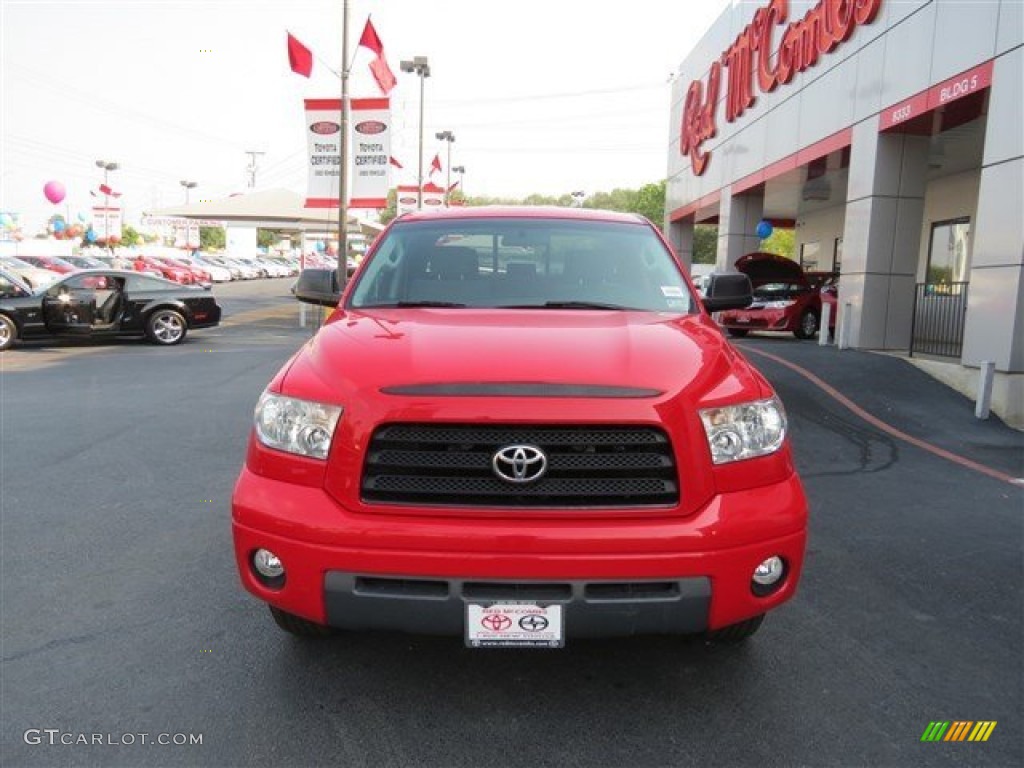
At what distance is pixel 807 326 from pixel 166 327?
42.4 feet

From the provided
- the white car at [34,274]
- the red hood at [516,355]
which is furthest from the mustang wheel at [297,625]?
the white car at [34,274]

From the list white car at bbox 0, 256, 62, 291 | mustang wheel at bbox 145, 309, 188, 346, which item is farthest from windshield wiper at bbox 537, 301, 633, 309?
white car at bbox 0, 256, 62, 291

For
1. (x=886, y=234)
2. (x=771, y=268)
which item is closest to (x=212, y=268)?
(x=771, y=268)

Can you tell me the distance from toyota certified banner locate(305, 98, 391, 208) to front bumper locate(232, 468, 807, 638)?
16.4 metres

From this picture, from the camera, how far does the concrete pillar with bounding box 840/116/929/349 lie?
1263cm

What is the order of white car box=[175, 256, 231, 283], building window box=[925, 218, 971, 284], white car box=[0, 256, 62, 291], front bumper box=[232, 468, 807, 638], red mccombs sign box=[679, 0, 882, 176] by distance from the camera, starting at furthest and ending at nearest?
white car box=[175, 256, 231, 283], white car box=[0, 256, 62, 291], building window box=[925, 218, 971, 284], red mccombs sign box=[679, 0, 882, 176], front bumper box=[232, 468, 807, 638]

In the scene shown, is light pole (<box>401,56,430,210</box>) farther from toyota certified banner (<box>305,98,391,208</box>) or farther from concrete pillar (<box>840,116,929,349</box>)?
concrete pillar (<box>840,116,929,349</box>)

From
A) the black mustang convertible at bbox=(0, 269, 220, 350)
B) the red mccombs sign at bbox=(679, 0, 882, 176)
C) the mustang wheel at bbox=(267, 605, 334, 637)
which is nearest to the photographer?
the mustang wheel at bbox=(267, 605, 334, 637)

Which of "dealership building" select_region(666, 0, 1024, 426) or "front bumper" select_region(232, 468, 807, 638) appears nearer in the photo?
"front bumper" select_region(232, 468, 807, 638)

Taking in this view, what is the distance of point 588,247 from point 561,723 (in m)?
2.28

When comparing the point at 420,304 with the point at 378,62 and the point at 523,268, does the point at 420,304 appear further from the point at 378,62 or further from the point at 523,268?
the point at 378,62

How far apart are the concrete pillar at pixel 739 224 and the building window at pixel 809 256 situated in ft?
19.0

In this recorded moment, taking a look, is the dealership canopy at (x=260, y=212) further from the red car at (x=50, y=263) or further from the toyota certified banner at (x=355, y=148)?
the toyota certified banner at (x=355, y=148)

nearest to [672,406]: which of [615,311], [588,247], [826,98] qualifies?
[615,311]
